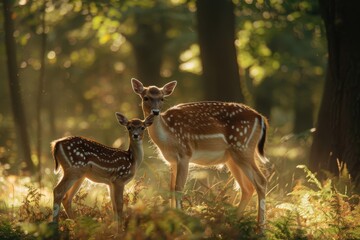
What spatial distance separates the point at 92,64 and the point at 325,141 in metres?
20.8

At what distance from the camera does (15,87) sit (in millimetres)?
14391

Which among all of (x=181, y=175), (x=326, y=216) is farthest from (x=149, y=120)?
(x=326, y=216)

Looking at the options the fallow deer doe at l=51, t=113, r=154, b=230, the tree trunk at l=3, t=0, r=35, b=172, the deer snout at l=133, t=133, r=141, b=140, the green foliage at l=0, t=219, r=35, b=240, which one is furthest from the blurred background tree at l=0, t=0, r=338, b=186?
the green foliage at l=0, t=219, r=35, b=240

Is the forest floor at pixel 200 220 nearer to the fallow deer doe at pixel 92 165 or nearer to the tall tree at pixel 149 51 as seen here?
the fallow deer doe at pixel 92 165

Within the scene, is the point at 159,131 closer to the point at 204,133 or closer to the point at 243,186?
the point at 204,133

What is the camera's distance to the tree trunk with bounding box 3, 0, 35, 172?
14.1 m

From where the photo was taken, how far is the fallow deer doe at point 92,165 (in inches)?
351

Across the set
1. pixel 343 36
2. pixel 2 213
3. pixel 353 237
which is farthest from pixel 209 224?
pixel 343 36

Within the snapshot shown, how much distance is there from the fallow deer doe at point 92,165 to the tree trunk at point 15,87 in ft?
17.8

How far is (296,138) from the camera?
561 inches

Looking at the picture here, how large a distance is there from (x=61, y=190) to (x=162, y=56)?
16.5m

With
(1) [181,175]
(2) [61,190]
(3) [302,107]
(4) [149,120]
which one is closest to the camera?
(2) [61,190]

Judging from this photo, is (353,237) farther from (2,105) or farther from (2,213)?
(2,105)

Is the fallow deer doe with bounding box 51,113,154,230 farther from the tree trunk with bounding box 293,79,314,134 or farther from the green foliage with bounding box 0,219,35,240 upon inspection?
the tree trunk with bounding box 293,79,314,134
